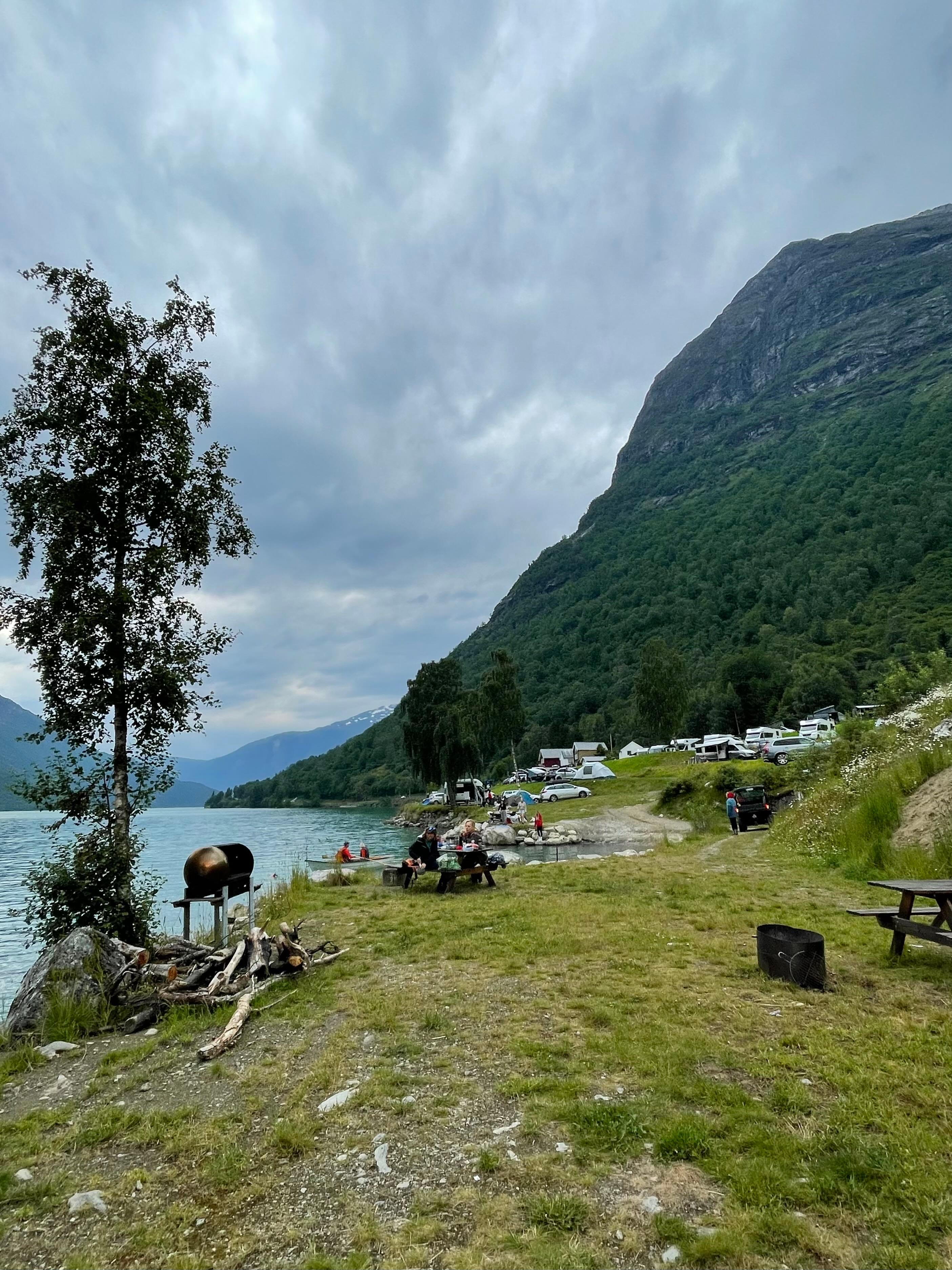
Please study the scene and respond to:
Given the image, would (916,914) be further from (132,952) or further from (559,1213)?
(132,952)

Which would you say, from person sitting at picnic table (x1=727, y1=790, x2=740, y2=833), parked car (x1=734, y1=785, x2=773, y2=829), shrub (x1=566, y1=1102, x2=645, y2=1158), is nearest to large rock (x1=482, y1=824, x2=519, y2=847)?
person sitting at picnic table (x1=727, y1=790, x2=740, y2=833)

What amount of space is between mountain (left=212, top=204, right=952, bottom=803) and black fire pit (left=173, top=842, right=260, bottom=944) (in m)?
68.5

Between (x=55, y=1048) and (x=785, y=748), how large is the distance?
136ft

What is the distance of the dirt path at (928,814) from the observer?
451 inches

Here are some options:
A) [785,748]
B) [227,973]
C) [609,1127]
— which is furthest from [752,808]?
[609,1127]

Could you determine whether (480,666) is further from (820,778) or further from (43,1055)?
(43,1055)

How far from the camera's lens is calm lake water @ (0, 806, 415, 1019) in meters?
15.5

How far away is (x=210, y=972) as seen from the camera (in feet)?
26.6

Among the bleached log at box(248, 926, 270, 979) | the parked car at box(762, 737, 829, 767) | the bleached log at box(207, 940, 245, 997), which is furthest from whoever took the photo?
the parked car at box(762, 737, 829, 767)

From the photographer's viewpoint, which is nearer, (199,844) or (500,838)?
(500,838)

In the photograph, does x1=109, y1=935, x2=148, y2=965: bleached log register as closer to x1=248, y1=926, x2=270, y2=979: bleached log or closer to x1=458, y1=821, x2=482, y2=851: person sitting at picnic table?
x1=248, y1=926, x2=270, y2=979: bleached log

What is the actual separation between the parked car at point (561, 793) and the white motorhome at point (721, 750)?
355 inches

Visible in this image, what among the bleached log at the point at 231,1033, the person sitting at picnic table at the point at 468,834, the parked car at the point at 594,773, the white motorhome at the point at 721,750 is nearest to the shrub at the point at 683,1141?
the bleached log at the point at 231,1033

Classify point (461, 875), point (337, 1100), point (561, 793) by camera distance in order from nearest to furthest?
point (337, 1100)
point (461, 875)
point (561, 793)
